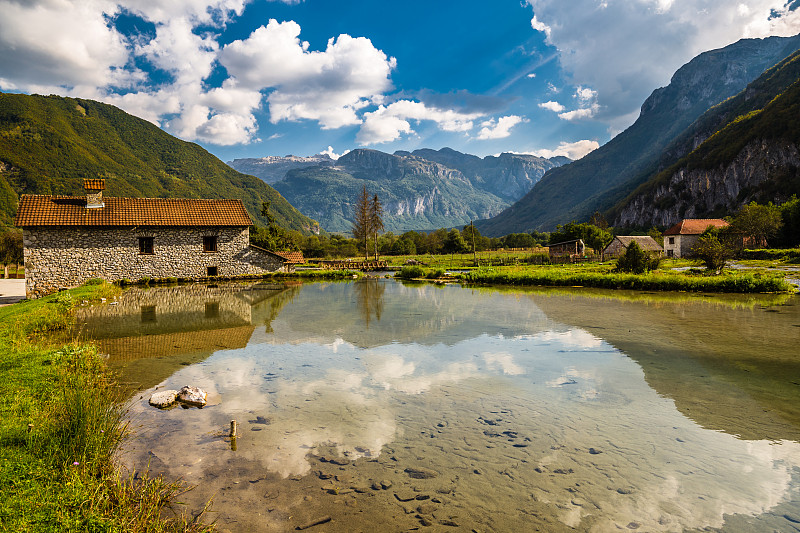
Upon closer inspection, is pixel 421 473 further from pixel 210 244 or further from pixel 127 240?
pixel 127 240

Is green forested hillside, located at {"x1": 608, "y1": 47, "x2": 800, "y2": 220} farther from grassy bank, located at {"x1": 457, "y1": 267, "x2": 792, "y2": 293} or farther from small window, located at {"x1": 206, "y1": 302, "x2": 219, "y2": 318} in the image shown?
small window, located at {"x1": 206, "y1": 302, "x2": 219, "y2": 318}

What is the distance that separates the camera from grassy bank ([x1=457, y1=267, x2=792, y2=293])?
24.7 meters

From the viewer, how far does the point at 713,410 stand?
777 centimetres

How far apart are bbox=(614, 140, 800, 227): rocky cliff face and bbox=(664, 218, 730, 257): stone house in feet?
167

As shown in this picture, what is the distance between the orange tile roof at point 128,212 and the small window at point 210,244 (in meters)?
1.54

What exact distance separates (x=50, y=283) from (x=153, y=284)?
7.12 meters

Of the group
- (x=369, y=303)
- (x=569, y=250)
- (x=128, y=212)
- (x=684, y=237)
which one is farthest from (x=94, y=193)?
(x=684, y=237)

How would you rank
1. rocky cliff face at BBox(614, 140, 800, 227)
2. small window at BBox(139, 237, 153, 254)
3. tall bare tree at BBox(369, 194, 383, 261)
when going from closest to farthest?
small window at BBox(139, 237, 153, 254) < tall bare tree at BBox(369, 194, 383, 261) < rocky cliff face at BBox(614, 140, 800, 227)

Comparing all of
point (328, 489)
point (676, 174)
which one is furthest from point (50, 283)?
point (676, 174)

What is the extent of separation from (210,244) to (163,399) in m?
33.9

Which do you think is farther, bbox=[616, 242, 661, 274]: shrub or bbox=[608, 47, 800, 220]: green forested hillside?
bbox=[608, 47, 800, 220]: green forested hillside

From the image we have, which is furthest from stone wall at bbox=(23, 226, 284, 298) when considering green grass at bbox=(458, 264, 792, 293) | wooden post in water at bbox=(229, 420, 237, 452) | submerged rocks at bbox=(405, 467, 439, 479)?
submerged rocks at bbox=(405, 467, 439, 479)

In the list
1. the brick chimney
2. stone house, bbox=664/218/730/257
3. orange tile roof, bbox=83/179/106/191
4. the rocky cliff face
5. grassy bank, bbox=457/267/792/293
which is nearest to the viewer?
grassy bank, bbox=457/267/792/293

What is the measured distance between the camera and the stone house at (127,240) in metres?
32.2
